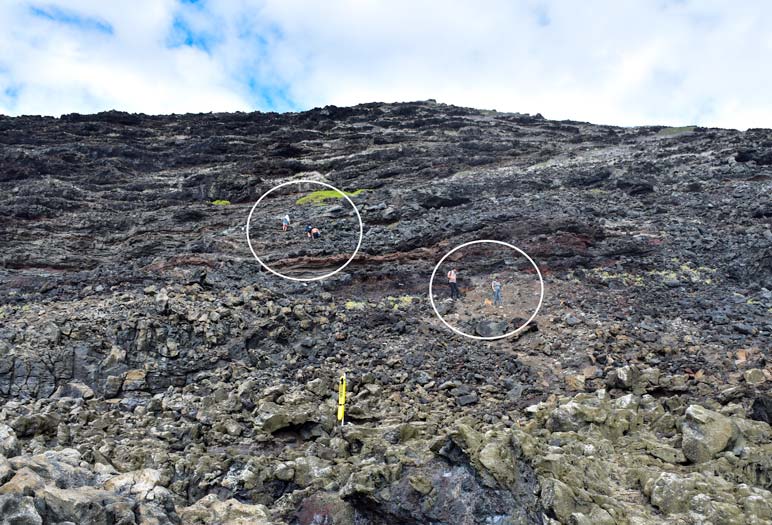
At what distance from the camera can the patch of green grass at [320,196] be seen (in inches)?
963

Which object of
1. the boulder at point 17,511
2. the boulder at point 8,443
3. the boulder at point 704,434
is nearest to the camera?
the boulder at point 17,511

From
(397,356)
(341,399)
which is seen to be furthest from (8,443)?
(397,356)

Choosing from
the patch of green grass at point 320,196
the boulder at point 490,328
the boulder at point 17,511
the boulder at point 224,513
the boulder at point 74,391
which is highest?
the patch of green grass at point 320,196

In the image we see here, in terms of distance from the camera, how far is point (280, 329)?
1360 cm

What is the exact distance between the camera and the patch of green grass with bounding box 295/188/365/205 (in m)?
24.5

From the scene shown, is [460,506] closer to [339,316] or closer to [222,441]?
[222,441]

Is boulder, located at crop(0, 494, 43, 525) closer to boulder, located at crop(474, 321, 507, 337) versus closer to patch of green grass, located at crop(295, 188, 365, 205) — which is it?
boulder, located at crop(474, 321, 507, 337)

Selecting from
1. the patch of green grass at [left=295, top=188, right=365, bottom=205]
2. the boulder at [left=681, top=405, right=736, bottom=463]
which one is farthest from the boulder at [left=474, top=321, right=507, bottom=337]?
the patch of green grass at [left=295, top=188, right=365, bottom=205]

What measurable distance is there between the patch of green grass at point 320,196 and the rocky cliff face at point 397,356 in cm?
113

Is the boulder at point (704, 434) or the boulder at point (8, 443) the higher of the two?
the boulder at point (704, 434)

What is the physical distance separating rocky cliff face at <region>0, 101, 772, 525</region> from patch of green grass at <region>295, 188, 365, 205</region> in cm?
113

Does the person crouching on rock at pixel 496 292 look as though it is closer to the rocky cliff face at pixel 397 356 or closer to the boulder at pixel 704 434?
the rocky cliff face at pixel 397 356

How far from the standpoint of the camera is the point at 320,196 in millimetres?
25625

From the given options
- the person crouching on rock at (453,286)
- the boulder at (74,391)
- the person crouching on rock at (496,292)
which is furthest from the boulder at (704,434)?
the boulder at (74,391)
